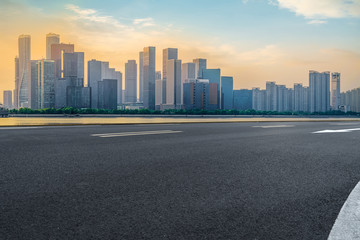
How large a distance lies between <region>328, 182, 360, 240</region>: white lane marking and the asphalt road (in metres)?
0.08

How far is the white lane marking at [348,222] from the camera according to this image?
2946 millimetres

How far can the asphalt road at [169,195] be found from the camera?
301 cm

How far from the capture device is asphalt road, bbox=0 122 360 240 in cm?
301

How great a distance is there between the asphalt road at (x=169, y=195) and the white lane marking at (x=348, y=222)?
0.08 meters

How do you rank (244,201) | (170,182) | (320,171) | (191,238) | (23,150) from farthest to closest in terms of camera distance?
(23,150) < (320,171) < (170,182) < (244,201) < (191,238)

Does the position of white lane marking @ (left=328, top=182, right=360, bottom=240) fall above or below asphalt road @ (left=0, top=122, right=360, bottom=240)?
below

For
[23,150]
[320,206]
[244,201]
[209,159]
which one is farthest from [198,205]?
[23,150]

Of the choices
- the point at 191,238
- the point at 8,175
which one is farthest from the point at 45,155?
the point at 191,238

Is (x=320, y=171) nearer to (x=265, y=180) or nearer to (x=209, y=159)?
(x=265, y=180)

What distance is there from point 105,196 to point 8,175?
2169 millimetres

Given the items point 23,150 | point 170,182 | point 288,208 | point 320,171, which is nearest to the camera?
point 288,208

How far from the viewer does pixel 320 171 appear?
19.4 feet

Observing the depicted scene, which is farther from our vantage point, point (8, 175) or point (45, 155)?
point (45, 155)

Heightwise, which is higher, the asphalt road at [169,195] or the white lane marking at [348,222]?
the asphalt road at [169,195]
